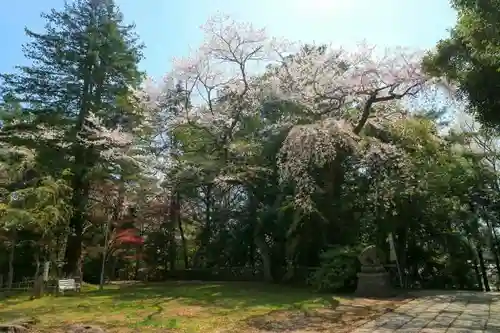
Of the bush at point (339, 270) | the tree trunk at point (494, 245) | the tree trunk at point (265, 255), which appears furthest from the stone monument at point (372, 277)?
the tree trunk at point (494, 245)

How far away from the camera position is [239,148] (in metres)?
14.3

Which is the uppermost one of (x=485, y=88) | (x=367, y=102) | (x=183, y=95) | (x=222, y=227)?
(x=183, y=95)

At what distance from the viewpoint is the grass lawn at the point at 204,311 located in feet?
20.5

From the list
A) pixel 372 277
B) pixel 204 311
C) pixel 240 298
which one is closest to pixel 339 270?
pixel 372 277

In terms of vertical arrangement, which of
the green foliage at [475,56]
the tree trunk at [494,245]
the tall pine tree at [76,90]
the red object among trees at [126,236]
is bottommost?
the tree trunk at [494,245]

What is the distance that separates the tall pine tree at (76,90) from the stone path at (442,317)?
11751mm

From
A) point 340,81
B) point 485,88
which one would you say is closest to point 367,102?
point 340,81

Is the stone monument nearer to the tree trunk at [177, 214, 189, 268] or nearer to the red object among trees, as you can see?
the red object among trees

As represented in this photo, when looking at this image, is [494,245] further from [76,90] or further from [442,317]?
[76,90]

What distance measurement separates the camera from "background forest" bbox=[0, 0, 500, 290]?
12297 millimetres

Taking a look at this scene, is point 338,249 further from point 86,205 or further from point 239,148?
point 86,205

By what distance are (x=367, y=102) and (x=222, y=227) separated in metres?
7.95

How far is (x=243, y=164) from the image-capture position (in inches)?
575

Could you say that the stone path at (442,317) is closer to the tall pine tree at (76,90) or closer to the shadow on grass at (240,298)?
the shadow on grass at (240,298)
